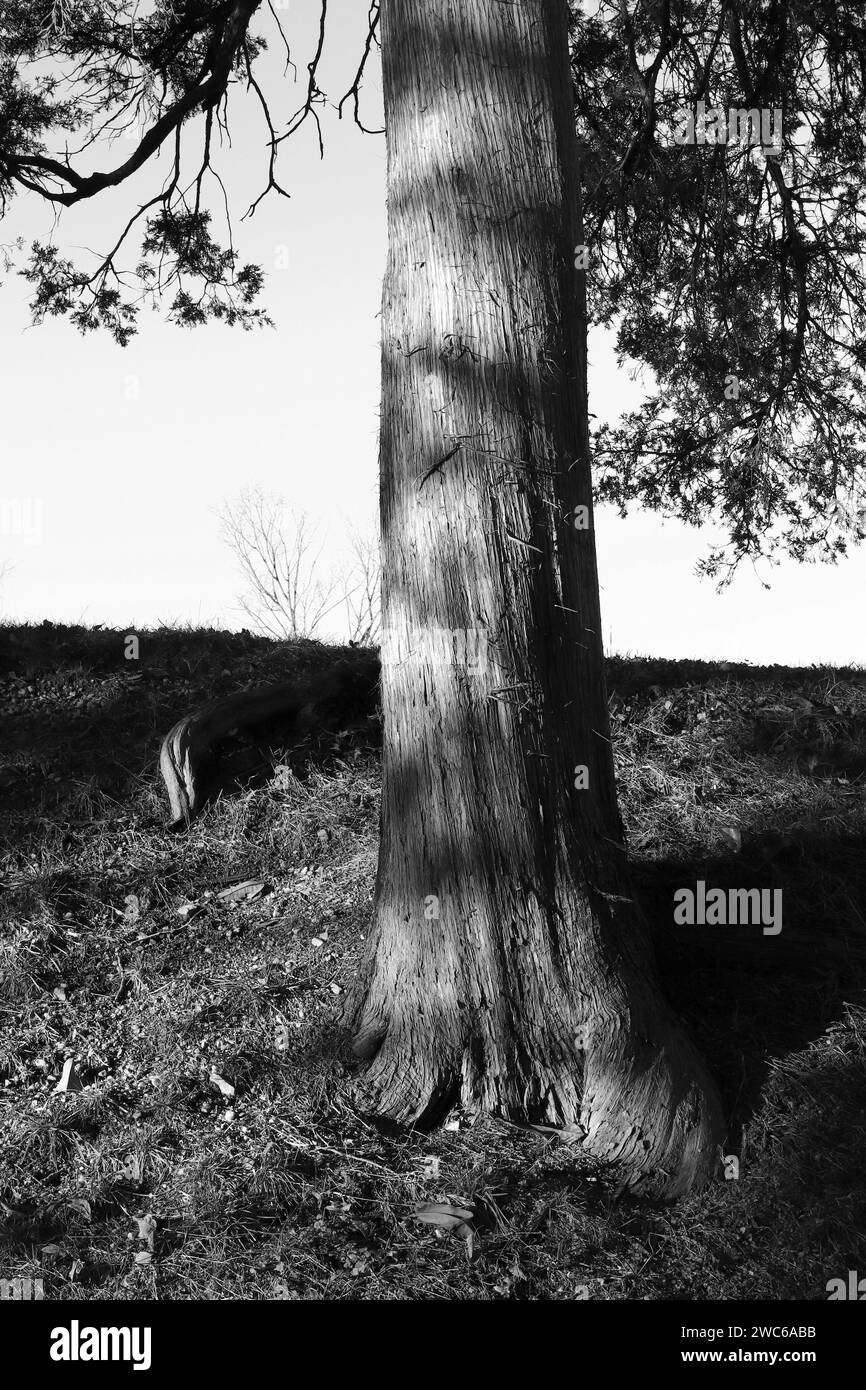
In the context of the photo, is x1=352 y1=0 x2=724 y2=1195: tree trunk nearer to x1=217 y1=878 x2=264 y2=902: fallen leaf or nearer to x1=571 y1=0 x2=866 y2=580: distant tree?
x1=217 y1=878 x2=264 y2=902: fallen leaf

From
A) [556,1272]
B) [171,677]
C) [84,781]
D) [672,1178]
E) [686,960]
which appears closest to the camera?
[556,1272]

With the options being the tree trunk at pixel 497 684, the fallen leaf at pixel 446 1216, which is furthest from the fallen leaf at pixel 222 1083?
the fallen leaf at pixel 446 1216

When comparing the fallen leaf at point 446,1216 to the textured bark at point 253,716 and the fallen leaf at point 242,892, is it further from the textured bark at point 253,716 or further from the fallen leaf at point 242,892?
the textured bark at point 253,716

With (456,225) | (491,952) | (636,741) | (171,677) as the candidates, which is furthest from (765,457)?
(491,952)

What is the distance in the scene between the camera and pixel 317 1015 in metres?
4.45

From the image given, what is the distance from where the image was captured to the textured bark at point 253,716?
5.75 metres

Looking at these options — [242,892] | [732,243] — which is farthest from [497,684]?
[732,243]

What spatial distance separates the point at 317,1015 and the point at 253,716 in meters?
2.08

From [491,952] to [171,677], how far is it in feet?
11.7

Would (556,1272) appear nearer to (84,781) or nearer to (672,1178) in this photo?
(672,1178)

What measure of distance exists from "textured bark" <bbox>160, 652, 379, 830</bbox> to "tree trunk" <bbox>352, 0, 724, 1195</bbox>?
1930mm

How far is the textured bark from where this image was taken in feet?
18.9

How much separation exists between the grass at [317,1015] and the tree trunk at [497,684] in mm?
252
